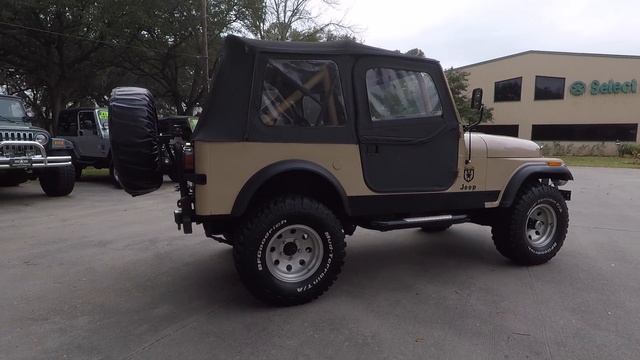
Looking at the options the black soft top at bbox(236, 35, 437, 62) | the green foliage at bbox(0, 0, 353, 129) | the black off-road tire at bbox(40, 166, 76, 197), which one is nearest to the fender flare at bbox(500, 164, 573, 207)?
the black soft top at bbox(236, 35, 437, 62)

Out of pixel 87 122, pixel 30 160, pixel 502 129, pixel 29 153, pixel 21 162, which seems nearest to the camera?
pixel 21 162

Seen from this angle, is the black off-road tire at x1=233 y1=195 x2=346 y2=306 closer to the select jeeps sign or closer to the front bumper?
the front bumper

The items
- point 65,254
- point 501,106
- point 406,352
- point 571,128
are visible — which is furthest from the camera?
point 501,106

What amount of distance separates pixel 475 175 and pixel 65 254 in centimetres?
466

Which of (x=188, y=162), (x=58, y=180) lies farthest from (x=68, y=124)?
(x=188, y=162)

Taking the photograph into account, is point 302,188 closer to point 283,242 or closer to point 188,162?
point 283,242

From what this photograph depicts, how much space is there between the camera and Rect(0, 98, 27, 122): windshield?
30.0 ft

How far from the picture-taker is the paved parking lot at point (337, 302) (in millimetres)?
2957

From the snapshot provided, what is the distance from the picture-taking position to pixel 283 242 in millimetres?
3633

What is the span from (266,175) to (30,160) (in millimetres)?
6940

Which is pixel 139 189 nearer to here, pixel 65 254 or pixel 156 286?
pixel 156 286

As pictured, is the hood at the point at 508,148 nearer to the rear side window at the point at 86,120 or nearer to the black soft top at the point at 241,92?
the black soft top at the point at 241,92

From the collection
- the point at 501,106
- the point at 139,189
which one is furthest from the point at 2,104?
the point at 501,106

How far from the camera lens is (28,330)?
318 cm
